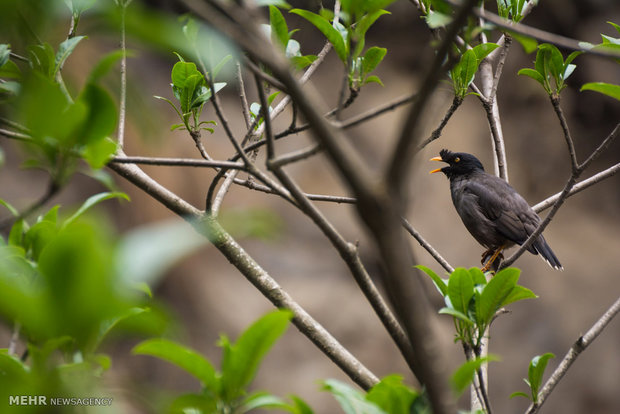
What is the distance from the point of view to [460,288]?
1.19 meters

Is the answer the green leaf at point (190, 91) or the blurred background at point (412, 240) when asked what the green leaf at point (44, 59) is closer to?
the green leaf at point (190, 91)

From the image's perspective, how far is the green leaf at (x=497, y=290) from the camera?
1.16 m

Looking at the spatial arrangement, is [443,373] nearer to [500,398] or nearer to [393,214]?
[393,214]

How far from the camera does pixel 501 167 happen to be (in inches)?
86.6

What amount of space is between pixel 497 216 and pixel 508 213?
7 centimetres

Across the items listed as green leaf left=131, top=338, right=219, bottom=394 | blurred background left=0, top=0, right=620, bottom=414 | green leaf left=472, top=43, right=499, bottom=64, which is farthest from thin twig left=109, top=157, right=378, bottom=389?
blurred background left=0, top=0, right=620, bottom=414

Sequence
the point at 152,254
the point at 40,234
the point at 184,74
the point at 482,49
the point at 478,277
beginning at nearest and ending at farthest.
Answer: the point at 152,254, the point at 40,234, the point at 478,277, the point at 184,74, the point at 482,49

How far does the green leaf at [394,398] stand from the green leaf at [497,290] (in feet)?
1.36

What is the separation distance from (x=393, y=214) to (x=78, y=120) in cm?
42

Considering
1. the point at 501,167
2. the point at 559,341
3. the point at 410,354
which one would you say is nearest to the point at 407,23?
the point at 559,341

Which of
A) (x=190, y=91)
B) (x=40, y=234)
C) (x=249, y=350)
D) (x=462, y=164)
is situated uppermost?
(x=462, y=164)

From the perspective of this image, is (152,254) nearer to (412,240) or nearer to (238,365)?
(238,365)

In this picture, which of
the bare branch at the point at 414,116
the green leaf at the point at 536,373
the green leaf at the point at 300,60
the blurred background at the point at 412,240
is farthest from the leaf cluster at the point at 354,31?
the blurred background at the point at 412,240

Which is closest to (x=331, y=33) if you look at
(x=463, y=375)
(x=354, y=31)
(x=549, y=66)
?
(x=354, y=31)
